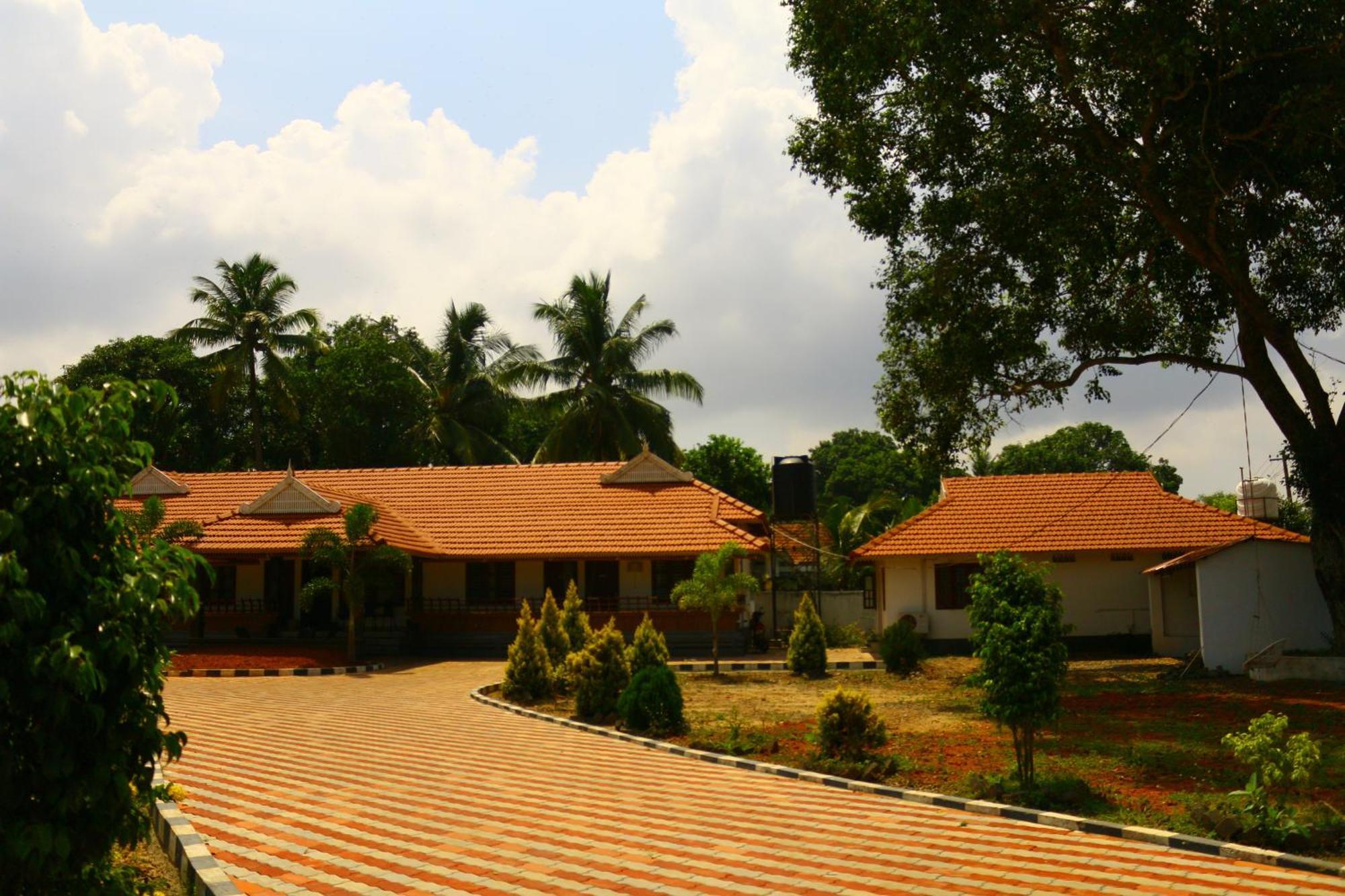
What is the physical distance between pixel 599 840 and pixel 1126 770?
5.98 meters

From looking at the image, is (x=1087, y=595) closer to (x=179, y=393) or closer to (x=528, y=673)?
(x=528, y=673)

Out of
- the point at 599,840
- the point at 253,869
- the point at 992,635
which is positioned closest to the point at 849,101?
the point at 992,635

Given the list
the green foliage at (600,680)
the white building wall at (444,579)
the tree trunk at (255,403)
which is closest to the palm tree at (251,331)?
the tree trunk at (255,403)

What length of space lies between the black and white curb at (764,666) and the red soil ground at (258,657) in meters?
7.40

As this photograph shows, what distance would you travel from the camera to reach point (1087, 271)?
68.2ft

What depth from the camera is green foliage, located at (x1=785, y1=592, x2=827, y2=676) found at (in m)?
22.5

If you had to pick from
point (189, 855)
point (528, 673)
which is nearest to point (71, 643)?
point (189, 855)

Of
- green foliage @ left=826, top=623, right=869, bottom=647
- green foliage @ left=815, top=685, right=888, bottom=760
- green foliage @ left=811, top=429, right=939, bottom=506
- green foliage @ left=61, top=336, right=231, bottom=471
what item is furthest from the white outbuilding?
green foliage @ left=811, top=429, right=939, bottom=506

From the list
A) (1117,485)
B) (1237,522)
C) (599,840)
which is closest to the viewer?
(599,840)

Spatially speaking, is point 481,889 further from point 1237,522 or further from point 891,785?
point 1237,522

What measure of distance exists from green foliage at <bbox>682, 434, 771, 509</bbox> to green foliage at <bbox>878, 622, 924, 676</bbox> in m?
24.0

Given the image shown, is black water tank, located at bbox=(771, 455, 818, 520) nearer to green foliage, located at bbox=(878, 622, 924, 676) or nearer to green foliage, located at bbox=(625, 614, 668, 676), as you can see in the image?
green foliage, located at bbox=(878, 622, 924, 676)

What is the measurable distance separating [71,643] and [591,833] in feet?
15.7

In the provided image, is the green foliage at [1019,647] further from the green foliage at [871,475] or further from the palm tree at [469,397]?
the green foliage at [871,475]
